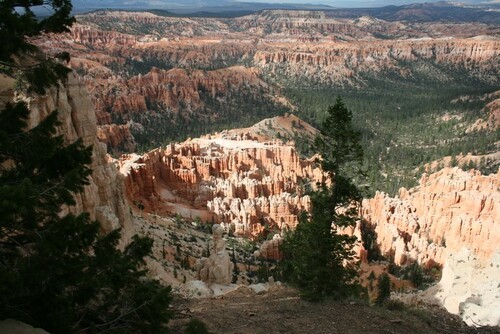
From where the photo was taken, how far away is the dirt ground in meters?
10.5

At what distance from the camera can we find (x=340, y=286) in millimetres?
13539

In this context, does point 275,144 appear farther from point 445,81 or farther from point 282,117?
point 445,81

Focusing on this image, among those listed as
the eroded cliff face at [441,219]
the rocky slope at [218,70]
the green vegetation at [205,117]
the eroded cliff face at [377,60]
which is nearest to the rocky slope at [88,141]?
the eroded cliff face at [441,219]

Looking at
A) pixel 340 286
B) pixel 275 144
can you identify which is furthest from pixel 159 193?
pixel 340 286

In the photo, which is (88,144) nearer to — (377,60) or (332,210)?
(332,210)

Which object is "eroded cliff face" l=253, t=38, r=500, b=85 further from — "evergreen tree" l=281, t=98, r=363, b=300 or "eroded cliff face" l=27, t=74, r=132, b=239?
"evergreen tree" l=281, t=98, r=363, b=300

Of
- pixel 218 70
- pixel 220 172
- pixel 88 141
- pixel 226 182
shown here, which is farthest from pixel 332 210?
pixel 218 70

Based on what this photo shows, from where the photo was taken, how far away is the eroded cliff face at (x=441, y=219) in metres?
35.9

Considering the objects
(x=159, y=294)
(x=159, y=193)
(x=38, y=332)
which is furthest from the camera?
(x=159, y=193)

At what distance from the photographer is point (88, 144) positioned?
18.5 m

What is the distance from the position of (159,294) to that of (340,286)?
317 inches

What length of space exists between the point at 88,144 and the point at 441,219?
34666 mm

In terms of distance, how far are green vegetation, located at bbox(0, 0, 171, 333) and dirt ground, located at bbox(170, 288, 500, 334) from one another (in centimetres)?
253

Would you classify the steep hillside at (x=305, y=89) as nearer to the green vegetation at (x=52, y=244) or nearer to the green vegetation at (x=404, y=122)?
the green vegetation at (x=404, y=122)
